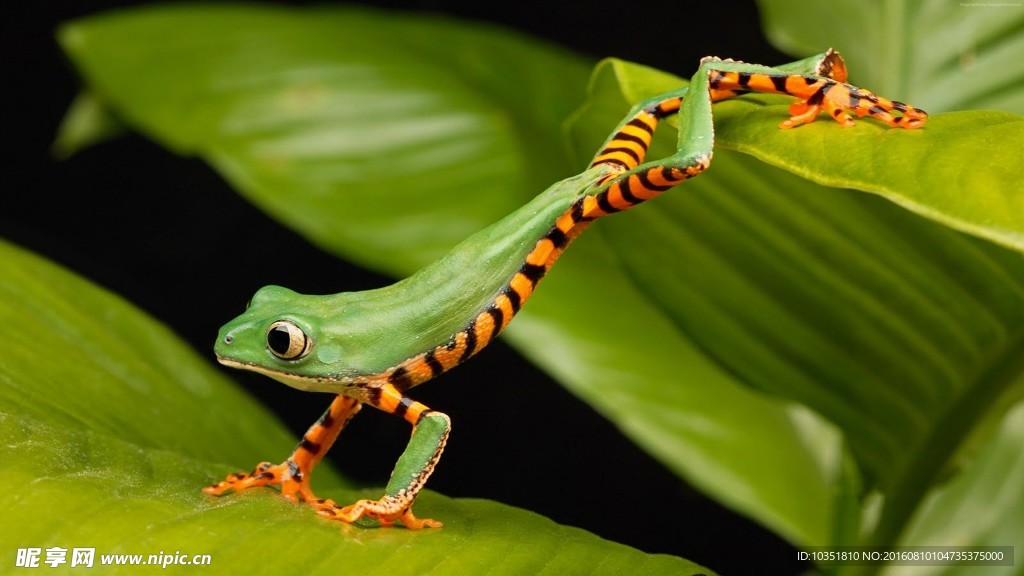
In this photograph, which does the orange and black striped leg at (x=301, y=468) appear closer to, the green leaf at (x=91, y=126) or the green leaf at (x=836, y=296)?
the green leaf at (x=836, y=296)

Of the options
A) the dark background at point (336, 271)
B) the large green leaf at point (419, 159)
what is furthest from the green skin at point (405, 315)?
the dark background at point (336, 271)

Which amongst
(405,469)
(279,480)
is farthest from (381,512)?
(279,480)

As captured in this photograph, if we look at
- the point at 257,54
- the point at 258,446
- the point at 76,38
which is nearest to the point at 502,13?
the point at 257,54

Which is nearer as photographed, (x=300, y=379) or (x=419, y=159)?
(x=300, y=379)

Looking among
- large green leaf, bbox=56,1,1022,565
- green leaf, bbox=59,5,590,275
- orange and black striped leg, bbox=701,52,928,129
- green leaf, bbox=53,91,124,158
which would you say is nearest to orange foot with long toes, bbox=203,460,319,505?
large green leaf, bbox=56,1,1022,565

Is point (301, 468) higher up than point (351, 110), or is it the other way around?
point (351, 110)

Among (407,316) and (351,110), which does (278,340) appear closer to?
(407,316)

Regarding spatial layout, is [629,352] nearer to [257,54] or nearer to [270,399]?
[257,54]
